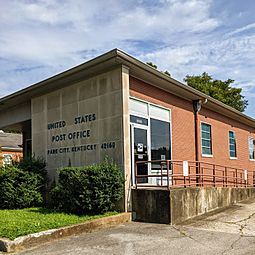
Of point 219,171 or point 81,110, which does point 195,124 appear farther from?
point 81,110

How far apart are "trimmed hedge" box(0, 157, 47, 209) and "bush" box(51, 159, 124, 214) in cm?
197

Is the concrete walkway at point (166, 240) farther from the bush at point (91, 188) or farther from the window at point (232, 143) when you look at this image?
the window at point (232, 143)

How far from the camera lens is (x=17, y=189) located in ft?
40.4

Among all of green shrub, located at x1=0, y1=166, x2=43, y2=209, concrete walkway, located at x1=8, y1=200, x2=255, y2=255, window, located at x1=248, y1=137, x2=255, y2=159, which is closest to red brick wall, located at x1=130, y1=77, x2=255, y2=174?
window, located at x1=248, y1=137, x2=255, y2=159

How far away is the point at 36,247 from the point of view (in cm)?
770

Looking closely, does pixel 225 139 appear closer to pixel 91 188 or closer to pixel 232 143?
pixel 232 143

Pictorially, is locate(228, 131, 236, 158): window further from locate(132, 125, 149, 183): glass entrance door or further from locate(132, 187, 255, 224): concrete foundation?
locate(132, 125, 149, 183): glass entrance door

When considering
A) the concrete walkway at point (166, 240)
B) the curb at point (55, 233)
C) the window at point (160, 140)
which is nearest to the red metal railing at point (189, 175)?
the window at point (160, 140)

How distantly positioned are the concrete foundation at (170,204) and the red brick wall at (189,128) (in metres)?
2.61

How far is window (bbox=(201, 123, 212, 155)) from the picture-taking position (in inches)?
660

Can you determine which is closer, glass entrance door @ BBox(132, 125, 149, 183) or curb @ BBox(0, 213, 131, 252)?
curb @ BBox(0, 213, 131, 252)

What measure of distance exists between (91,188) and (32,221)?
1940 mm

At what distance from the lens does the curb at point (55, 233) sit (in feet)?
24.3

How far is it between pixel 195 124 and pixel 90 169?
696 cm
